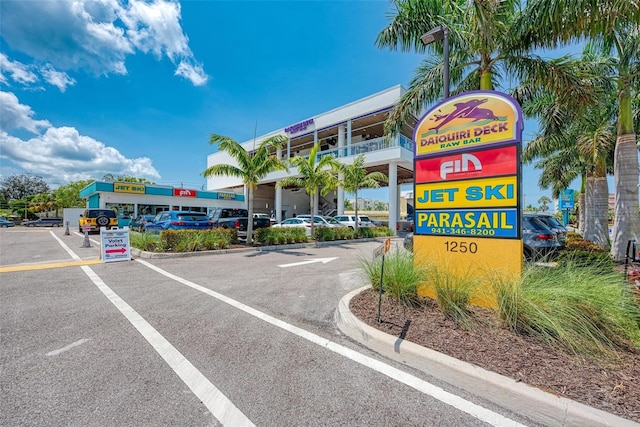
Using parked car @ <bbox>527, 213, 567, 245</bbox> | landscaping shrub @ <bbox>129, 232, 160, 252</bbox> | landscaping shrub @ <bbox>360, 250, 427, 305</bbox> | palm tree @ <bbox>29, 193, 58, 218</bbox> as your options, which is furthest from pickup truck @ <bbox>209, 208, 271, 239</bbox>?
palm tree @ <bbox>29, 193, 58, 218</bbox>

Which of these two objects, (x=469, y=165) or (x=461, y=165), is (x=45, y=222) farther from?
(x=469, y=165)

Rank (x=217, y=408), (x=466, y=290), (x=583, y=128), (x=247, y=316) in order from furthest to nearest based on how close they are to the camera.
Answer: (x=583, y=128) < (x=247, y=316) < (x=466, y=290) < (x=217, y=408)

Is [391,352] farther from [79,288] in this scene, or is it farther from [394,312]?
[79,288]

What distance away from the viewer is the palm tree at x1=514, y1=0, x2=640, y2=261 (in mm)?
5945

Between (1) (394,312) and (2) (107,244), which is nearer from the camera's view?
(1) (394,312)

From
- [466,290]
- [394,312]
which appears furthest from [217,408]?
[466,290]

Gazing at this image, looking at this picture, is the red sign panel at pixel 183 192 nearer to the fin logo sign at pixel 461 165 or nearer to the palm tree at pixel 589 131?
the palm tree at pixel 589 131

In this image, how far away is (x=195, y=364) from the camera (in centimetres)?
323

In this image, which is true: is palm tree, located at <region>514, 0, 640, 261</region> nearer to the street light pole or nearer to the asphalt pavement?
the street light pole

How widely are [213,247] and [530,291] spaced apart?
447 inches

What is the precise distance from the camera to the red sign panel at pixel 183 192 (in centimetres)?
3353

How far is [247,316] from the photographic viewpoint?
15.7 feet

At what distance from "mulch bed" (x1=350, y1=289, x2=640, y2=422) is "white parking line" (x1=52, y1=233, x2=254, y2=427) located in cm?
218

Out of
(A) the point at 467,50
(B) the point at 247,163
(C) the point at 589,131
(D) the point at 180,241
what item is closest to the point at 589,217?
(C) the point at 589,131
